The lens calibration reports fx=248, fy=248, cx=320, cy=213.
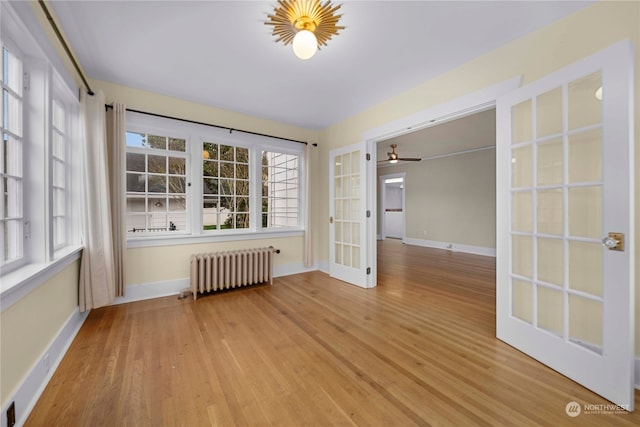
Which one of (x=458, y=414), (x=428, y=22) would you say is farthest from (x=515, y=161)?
(x=458, y=414)

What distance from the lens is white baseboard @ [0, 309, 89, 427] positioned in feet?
4.41

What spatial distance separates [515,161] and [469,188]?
16.7 ft

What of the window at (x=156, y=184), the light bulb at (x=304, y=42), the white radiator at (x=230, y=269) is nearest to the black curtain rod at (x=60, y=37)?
the window at (x=156, y=184)

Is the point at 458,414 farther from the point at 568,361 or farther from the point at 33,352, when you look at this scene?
the point at 33,352

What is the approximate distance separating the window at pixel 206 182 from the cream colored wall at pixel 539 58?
6.47 ft

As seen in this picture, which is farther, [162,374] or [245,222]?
[245,222]

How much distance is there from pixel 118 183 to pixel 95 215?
1.48ft

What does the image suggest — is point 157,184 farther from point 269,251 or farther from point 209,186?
point 269,251

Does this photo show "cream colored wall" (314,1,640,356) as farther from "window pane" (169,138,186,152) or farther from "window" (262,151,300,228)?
"window pane" (169,138,186,152)

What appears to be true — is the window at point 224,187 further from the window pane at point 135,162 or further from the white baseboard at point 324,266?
the white baseboard at point 324,266

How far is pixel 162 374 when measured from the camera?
1762 mm

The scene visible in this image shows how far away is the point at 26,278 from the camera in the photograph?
145 cm

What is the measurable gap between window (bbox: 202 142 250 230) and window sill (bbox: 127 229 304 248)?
188 millimetres

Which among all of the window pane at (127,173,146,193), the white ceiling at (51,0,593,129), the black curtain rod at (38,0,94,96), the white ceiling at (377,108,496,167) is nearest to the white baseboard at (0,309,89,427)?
the window pane at (127,173,146,193)
